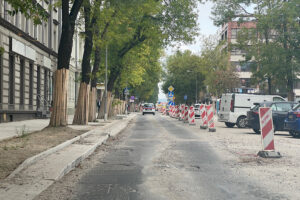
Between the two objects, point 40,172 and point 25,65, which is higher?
point 25,65

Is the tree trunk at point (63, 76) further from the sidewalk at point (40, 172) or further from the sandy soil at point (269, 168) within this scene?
the sandy soil at point (269, 168)

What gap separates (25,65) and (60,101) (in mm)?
12068

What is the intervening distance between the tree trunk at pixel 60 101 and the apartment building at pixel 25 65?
3.65 metres

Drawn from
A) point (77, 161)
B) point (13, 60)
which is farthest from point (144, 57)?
point (77, 161)

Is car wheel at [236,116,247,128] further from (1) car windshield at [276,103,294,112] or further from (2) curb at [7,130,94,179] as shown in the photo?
(2) curb at [7,130,94,179]

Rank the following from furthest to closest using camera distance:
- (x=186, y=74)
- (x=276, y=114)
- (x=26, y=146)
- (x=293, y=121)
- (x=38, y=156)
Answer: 1. (x=186, y=74)
2. (x=276, y=114)
3. (x=293, y=121)
4. (x=26, y=146)
5. (x=38, y=156)

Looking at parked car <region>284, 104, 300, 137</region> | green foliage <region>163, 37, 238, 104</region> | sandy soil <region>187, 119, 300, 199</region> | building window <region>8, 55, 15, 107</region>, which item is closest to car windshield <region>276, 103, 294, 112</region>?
parked car <region>284, 104, 300, 137</region>

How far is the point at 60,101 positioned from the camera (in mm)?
Result: 16328

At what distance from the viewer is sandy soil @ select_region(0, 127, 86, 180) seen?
8.00 m

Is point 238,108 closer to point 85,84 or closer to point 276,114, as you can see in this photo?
point 276,114

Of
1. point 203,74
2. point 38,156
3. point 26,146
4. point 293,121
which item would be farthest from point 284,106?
point 203,74

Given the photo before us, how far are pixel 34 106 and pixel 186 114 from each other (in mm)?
10552

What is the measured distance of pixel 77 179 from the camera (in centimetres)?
719

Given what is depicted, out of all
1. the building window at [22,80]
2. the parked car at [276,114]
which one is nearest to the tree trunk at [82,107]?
the building window at [22,80]
